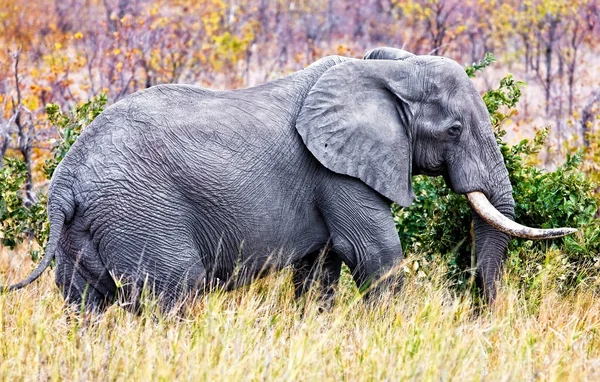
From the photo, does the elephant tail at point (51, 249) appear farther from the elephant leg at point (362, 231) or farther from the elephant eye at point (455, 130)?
the elephant eye at point (455, 130)

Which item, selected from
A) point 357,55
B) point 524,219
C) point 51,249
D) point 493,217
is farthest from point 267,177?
point 357,55

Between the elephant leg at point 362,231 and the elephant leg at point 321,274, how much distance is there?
400 millimetres

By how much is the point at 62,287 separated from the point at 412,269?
2.31 meters

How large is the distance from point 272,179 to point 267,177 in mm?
35

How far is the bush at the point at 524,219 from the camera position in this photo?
614 centimetres

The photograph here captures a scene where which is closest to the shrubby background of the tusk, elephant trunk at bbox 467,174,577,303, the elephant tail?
elephant trunk at bbox 467,174,577,303

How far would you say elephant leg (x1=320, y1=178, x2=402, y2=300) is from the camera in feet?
17.1

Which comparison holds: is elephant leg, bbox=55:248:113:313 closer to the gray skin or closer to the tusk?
the gray skin

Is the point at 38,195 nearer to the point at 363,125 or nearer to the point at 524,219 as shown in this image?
the point at 363,125

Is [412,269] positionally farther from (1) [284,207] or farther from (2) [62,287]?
(2) [62,287]

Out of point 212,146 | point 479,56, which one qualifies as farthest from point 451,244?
point 479,56

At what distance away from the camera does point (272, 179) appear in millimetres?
5113

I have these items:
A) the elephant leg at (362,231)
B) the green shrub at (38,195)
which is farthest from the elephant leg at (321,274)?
the green shrub at (38,195)

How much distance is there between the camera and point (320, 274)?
561 centimetres
